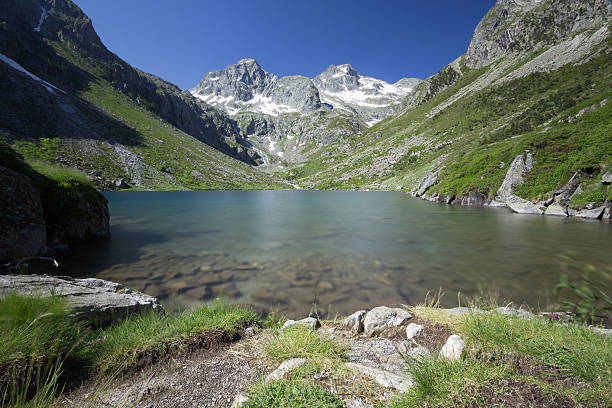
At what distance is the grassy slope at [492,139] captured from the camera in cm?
2691

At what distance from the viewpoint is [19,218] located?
29.0 ft

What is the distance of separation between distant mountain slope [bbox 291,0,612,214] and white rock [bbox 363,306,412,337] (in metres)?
28.3

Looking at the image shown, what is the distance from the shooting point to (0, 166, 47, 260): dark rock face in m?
8.33

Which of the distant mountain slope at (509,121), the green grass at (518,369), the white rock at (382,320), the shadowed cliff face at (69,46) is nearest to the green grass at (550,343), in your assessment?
the green grass at (518,369)

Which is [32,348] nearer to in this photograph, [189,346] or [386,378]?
[189,346]

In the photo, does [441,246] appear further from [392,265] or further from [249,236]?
[249,236]

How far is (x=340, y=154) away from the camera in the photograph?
195 meters

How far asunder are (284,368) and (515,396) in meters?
2.64

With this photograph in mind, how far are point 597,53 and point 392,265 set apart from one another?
154 m

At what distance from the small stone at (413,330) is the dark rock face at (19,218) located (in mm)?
12991

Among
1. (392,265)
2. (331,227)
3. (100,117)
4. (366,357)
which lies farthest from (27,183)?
(100,117)

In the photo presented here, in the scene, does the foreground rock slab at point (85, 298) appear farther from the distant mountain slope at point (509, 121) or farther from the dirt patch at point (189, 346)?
the distant mountain slope at point (509, 121)

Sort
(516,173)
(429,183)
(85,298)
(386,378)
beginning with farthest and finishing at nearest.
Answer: (429,183)
(516,173)
(85,298)
(386,378)

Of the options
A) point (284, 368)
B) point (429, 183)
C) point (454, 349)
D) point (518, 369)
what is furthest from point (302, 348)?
point (429, 183)
